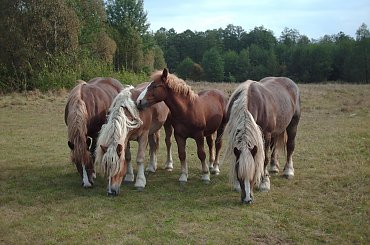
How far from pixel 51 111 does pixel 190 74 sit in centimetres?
5108

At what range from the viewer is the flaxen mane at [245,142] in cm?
587

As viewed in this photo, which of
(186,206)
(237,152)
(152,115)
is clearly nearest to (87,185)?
(152,115)

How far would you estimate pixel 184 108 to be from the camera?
697 centimetres

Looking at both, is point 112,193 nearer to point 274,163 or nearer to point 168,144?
point 168,144

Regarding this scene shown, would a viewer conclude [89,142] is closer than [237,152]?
No

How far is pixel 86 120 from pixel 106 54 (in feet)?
86.0

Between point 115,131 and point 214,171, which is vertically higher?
point 115,131

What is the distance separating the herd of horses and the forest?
661 inches

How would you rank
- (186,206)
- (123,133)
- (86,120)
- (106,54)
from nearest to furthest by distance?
(186,206), (123,133), (86,120), (106,54)

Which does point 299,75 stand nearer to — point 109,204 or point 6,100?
point 6,100

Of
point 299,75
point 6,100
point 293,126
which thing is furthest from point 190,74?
point 293,126

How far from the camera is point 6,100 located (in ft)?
64.7

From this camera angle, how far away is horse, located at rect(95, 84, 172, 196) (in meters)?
6.16

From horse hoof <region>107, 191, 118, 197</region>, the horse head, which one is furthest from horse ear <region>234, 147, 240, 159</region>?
horse hoof <region>107, 191, 118, 197</region>
